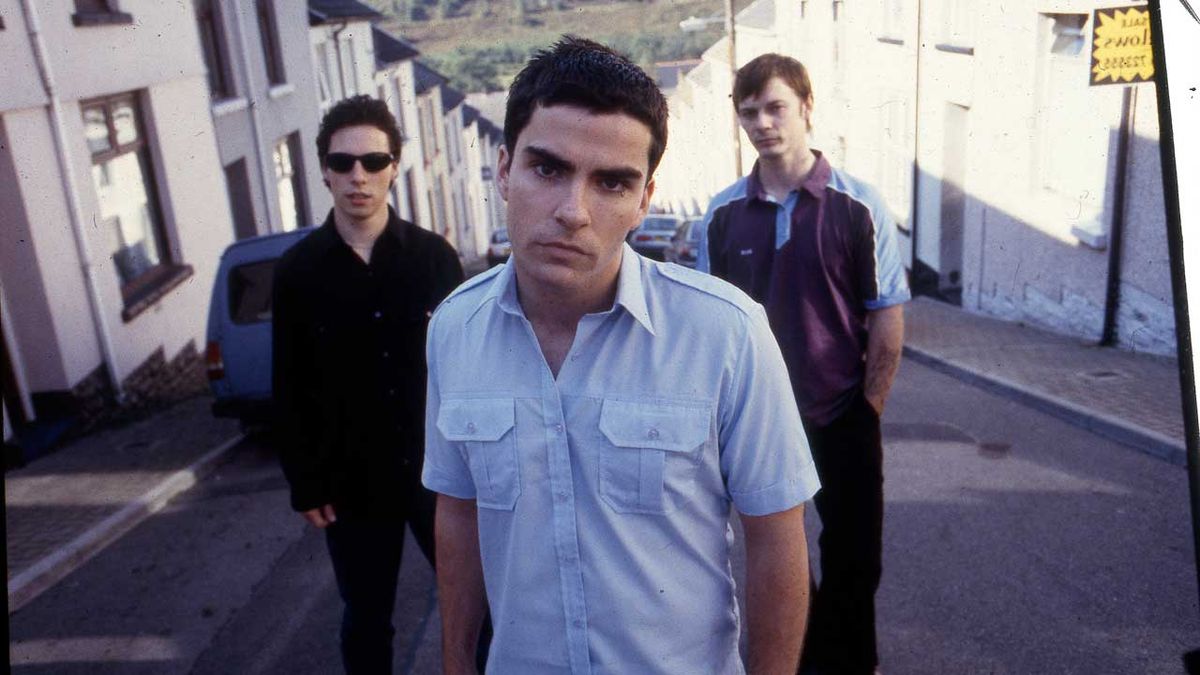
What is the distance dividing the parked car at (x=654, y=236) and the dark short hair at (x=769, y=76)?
15767 millimetres

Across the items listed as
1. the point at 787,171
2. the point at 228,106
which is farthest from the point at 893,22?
the point at 787,171

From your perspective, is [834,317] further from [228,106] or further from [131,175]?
[228,106]

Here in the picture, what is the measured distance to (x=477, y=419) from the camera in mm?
1776

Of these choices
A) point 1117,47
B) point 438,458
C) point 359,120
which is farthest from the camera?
point 1117,47

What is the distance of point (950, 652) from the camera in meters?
3.78

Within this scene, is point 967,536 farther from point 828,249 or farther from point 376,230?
point 376,230

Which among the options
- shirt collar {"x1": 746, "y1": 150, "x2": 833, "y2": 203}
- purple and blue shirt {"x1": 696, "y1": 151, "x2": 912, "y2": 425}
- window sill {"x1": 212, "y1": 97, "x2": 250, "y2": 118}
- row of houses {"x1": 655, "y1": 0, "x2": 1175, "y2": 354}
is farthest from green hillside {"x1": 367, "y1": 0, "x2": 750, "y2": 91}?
purple and blue shirt {"x1": 696, "y1": 151, "x2": 912, "y2": 425}

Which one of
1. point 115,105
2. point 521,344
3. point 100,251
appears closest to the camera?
point 521,344

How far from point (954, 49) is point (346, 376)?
12.7 metres

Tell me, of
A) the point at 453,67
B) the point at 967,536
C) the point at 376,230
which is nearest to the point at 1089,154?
the point at 967,536

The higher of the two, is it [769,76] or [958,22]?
[958,22]

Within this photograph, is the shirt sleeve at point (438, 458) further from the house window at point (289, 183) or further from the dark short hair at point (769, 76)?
the house window at point (289, 183)

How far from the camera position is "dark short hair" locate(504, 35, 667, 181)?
1.65 m

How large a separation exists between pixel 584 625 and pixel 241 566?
→ 14.4 ft
